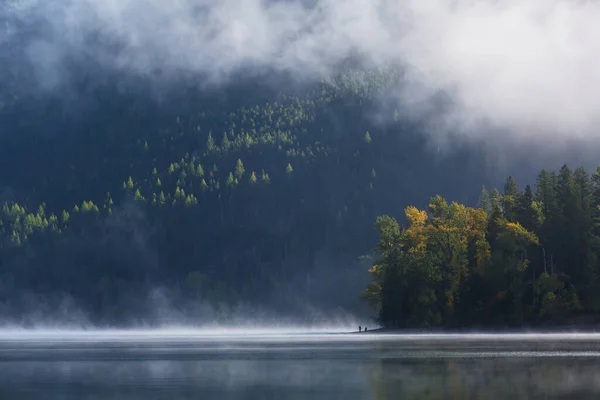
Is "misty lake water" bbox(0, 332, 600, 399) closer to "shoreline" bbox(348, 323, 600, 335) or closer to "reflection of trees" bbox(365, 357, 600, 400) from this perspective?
"reflection of trees" bbox(365, 357, 600, 400)

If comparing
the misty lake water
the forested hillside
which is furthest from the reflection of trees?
the forested hillside

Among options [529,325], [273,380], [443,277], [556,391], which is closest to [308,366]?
[273,380]

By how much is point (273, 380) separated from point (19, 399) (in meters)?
12.9

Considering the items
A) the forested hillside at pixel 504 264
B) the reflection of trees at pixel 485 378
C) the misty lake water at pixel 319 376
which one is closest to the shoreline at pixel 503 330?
the forested hillside at pixel 504 264

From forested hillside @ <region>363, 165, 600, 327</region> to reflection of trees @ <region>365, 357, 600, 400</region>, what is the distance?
69592mm

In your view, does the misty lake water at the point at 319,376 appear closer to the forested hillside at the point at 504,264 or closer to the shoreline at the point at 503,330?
the shoreline at the point at 503,330

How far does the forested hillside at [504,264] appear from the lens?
429 feet

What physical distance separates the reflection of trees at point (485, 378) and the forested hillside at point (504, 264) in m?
69.6

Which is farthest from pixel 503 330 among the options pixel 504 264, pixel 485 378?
pixel 485 378

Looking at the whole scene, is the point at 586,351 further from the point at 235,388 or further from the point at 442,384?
the point at 235,388

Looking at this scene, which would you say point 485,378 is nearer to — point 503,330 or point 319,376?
point 319,376

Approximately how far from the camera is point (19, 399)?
141 ft

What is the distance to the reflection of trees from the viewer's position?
41.5 m

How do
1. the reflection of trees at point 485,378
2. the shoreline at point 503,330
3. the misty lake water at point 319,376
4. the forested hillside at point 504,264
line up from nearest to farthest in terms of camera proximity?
the reflection of trees at point 485,378 < the misty lake water at point 319,376 < the shoreline at point 503,330 < the forested hillside at point 504,264
